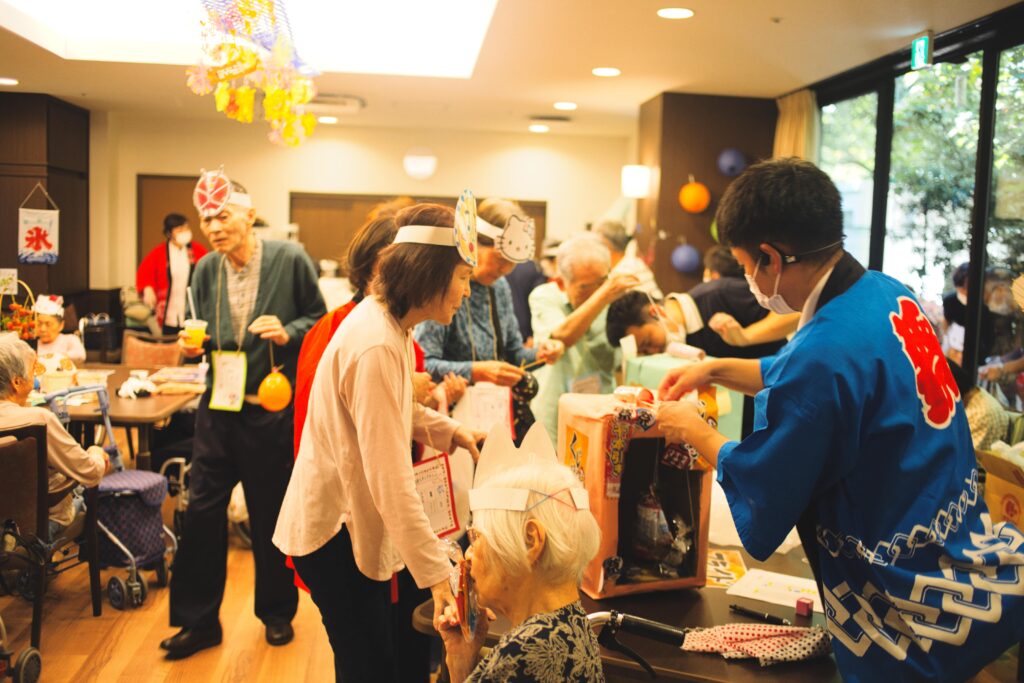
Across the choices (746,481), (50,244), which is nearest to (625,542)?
(746,481)

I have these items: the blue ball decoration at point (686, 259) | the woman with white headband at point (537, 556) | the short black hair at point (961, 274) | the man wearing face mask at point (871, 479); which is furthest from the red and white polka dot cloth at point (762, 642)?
the blue ball decoration at point (686, 259)

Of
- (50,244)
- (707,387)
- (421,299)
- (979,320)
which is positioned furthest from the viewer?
(979,320)

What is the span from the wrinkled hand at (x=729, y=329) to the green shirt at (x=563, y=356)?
1.11 m

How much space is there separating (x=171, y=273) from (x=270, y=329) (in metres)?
Result: 6.26

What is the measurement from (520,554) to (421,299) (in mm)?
621

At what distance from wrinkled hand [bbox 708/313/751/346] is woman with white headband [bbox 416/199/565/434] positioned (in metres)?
1.50

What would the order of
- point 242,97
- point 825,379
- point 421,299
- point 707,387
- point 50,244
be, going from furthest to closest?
point 242,97 < point 50,244 < point 707,387 < point 421,299 < point 825,379

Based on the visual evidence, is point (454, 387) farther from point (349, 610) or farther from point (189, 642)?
point (189, 642)

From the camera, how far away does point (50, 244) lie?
3.48 meters

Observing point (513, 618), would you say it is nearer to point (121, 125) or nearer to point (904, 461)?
point (904, 461)

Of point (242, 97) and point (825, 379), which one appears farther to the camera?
point (242, 97)

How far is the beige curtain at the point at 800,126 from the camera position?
674 centimetres

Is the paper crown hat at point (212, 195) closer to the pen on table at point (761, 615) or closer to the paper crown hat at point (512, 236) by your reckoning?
the paper crown hat at point (512, 236)

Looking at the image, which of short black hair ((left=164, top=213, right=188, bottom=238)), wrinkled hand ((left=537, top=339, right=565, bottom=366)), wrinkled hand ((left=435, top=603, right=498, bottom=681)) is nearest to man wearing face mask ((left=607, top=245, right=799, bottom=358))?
wrinkled hand ((left=537, top=339, right=565, bottom=366))
